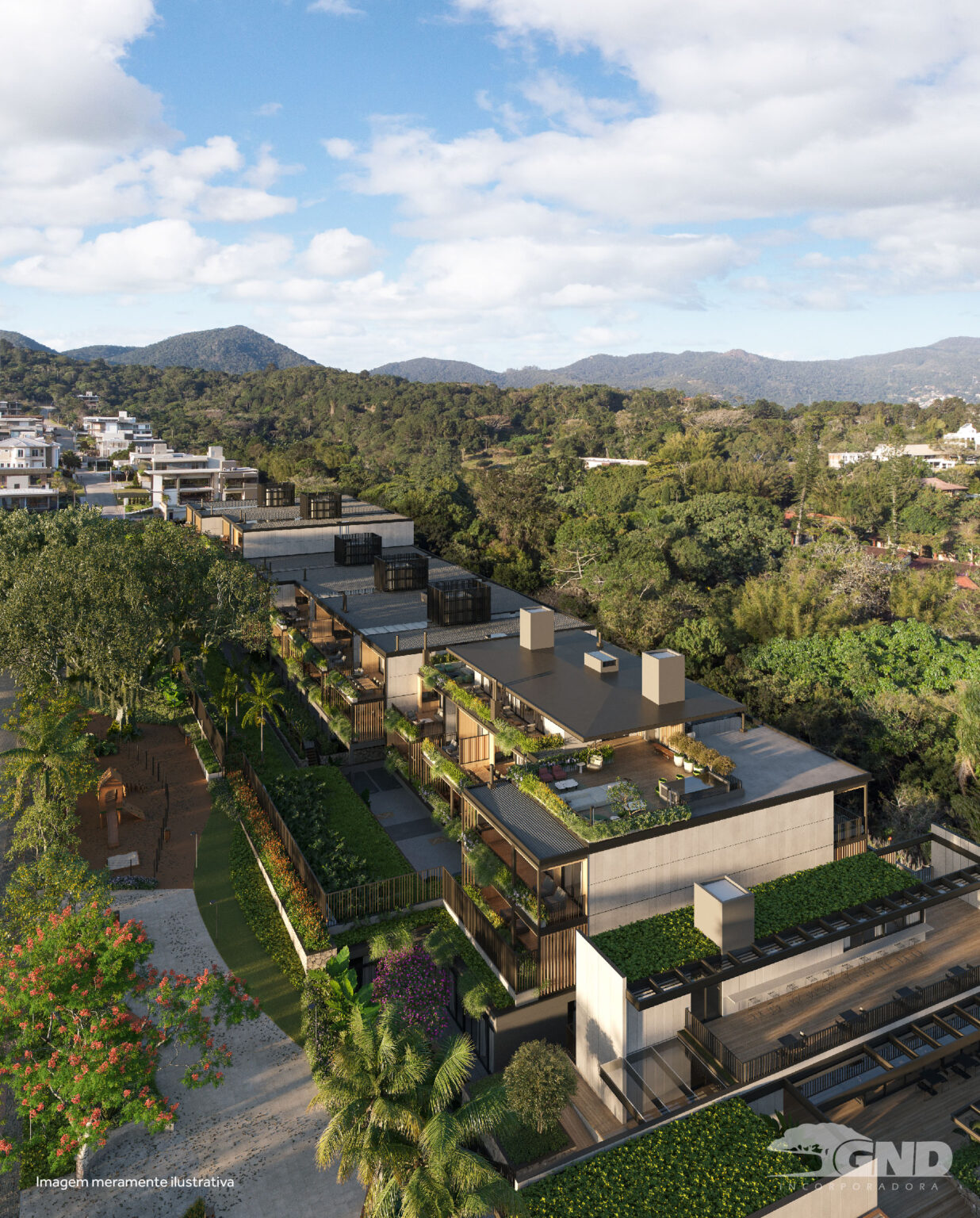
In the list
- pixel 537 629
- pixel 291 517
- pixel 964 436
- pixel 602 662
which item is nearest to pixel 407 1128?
pixel 602 662

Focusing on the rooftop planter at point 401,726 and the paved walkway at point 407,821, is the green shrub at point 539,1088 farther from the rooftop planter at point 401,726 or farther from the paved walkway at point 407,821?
the rooftop planter at point 401,726

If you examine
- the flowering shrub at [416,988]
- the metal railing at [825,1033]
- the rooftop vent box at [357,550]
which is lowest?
the flowering shrub at [416,988]

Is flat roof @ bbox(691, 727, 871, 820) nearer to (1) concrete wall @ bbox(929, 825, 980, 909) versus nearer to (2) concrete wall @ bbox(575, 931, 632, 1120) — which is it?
(1) concrete wall @ bbox(929, 825, 980, 909)

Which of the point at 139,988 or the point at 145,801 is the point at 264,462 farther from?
the point at 139,988

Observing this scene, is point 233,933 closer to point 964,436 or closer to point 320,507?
point 320,507

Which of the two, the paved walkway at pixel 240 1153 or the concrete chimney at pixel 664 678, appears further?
the concrete chimney at pixel 664 678

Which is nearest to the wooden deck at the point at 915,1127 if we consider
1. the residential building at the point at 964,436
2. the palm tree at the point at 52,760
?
the palm tree at the point at 52,760
